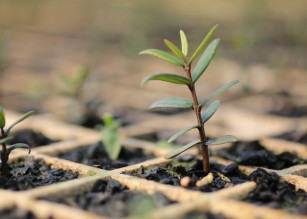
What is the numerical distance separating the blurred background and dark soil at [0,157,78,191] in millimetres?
893

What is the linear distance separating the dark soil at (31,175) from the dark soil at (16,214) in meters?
0.20

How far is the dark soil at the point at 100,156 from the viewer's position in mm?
1782

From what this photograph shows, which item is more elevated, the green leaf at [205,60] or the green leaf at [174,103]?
the green leaf at [205,60]

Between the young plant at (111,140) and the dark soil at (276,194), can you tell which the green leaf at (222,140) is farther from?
the young plant at (111,140)

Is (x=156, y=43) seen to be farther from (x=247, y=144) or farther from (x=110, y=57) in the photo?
(x=247, y=144)

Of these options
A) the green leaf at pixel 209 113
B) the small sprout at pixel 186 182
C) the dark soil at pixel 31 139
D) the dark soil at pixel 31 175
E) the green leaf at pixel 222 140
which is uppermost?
the green leaf at pixel 209 113

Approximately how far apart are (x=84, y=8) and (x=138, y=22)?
209cm

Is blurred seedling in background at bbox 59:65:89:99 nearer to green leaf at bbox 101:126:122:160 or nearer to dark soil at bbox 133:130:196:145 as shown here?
dark soil at bbox 133:130:196:145

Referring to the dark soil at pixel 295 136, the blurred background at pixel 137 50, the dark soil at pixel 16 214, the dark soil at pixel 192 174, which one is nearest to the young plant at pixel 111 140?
the dark soil at pixel 192 174

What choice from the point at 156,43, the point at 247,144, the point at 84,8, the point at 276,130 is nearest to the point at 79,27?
the point at 84,8

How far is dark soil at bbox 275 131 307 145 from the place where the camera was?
2.26 meters

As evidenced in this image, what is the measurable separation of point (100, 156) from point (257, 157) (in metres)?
0.64

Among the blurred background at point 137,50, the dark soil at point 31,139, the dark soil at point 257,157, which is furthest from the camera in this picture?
the blurred background at point 137,50

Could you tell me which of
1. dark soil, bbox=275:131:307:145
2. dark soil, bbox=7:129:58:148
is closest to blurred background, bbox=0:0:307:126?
dark soil, bbox=7:129:58:148
